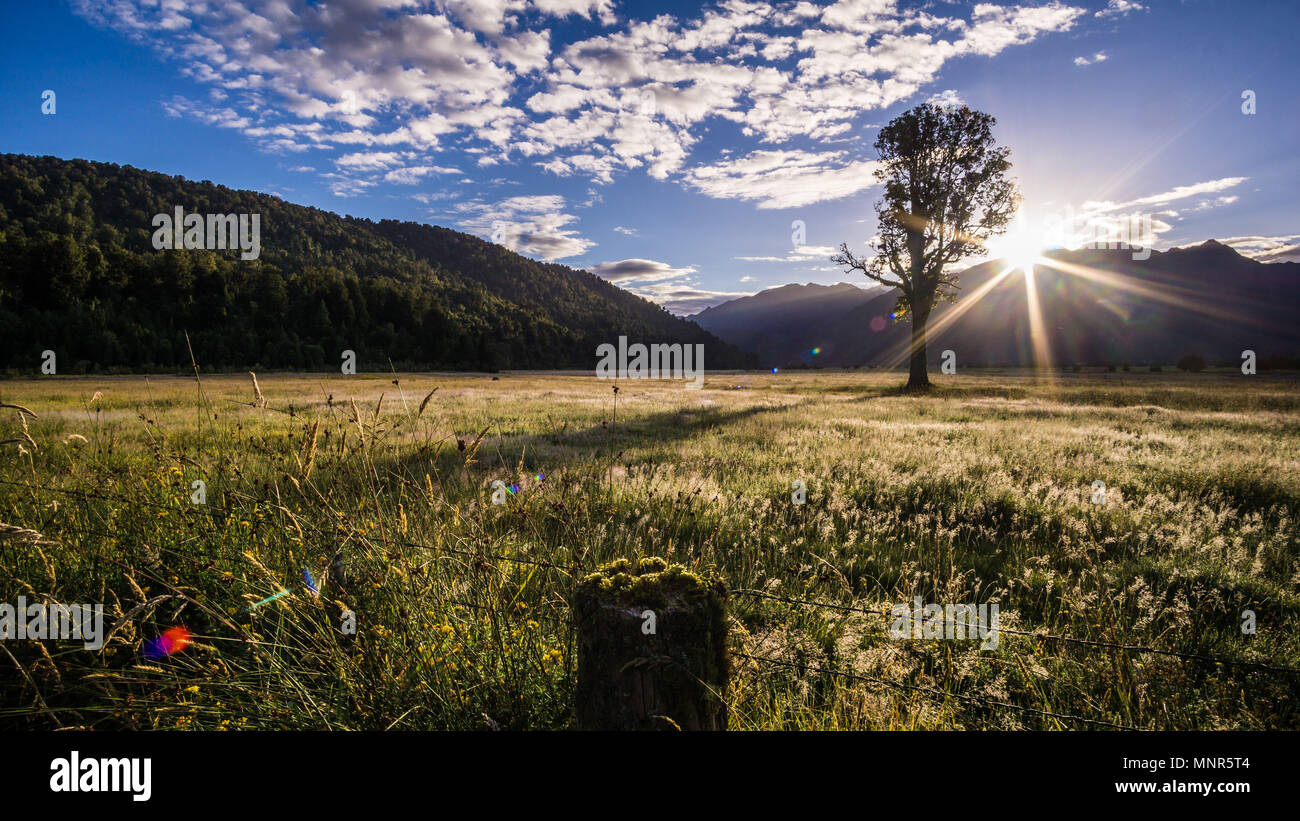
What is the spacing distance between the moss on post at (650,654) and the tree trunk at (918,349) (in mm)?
32955

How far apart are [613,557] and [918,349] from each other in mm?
34373

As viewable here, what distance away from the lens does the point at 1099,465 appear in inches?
365

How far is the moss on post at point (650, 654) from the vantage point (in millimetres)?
1762

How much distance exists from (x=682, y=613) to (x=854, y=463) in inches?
317

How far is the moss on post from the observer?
176 centimetres

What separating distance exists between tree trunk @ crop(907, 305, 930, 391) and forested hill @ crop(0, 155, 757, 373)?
2482 inches
